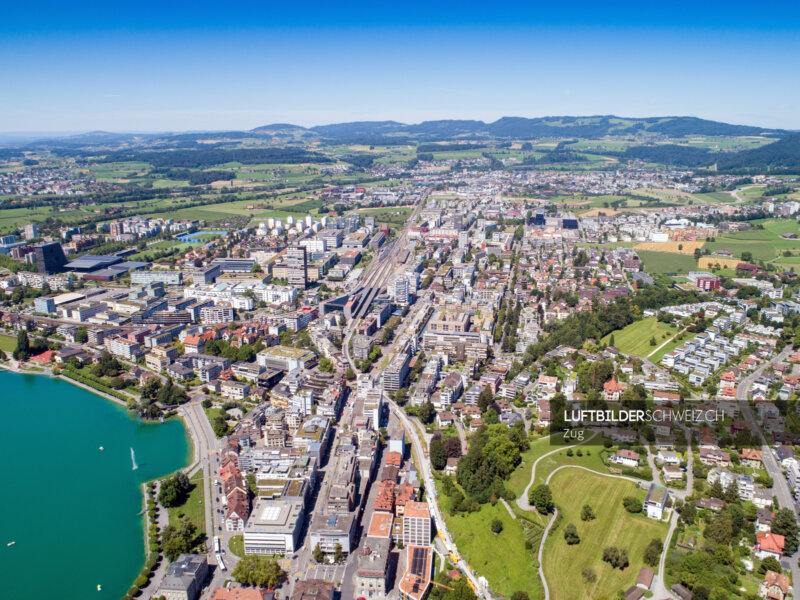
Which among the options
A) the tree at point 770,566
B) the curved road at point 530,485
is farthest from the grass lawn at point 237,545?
the tree at point 770,566

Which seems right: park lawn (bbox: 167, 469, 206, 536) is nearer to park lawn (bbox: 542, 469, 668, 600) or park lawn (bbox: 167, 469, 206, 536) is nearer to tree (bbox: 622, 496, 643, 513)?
park lawn (bbox: 542, 469, 668, 600)

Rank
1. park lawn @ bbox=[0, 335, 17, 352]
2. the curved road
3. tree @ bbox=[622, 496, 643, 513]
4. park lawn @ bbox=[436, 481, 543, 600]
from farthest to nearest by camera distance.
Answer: park lawn @ bbox=[0, 335, 17, 352], the curved road, tree @ bbox=[622, 496, 643, 513], park lawn @ bbox=[436, 481, 543, 600]

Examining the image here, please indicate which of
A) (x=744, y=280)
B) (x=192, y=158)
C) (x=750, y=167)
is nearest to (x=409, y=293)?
(x=744, y=280)

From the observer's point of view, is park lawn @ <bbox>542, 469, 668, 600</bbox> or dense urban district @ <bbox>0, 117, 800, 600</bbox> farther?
dense urban district @ <bbox>0, 117, 800, 600</bbox>

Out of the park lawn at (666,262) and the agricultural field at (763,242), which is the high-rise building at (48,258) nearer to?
the park lawn at (666,262)

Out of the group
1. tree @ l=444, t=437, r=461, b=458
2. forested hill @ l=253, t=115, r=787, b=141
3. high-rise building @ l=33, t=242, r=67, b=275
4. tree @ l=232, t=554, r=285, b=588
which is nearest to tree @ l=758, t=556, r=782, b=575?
tree @ l=444, t=437, r=461, b=458

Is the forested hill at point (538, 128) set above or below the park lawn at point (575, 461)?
above

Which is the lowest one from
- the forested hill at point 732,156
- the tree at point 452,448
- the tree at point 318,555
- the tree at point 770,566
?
the tree at point 318,555
